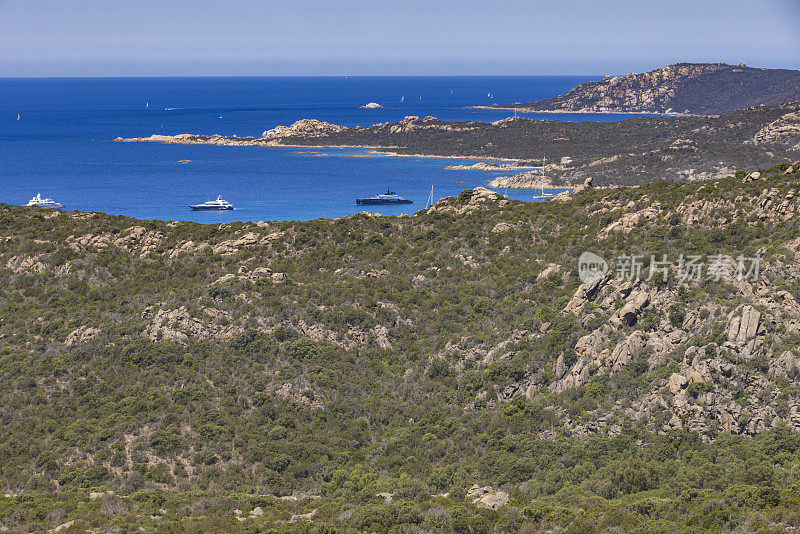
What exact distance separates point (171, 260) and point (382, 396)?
62.9 ft

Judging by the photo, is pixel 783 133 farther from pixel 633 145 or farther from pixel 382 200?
pixel 382 200

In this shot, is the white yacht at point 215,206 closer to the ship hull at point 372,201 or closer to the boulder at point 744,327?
the ship hull at point 372,201

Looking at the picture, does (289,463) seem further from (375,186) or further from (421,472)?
(375,186)

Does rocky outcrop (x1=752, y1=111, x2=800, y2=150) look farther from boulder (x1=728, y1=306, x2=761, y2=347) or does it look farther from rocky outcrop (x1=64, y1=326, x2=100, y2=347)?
rocky outcrop (x1=64, y1=326, x2=100, y2=347)

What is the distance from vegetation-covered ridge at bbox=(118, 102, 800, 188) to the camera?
4978 inches

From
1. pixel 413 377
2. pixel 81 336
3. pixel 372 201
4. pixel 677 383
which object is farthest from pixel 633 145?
pixel 81 336

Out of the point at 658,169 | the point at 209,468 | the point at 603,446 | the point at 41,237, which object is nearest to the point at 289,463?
the point at 209,468

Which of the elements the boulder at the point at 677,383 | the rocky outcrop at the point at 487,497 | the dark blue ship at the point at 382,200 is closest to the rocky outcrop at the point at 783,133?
the dark blue ship at the point at 382,200

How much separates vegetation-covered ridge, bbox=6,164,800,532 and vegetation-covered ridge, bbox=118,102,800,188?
8139cm

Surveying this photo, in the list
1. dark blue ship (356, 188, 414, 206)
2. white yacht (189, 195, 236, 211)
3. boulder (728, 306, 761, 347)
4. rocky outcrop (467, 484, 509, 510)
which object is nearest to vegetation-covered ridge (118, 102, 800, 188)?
dark blue ship (356, 188, 414, 206)

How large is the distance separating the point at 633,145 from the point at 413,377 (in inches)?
5276

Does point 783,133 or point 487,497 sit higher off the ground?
point 783,133

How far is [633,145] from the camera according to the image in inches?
6270

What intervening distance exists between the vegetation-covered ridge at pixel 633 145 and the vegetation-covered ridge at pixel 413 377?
3204 inches
